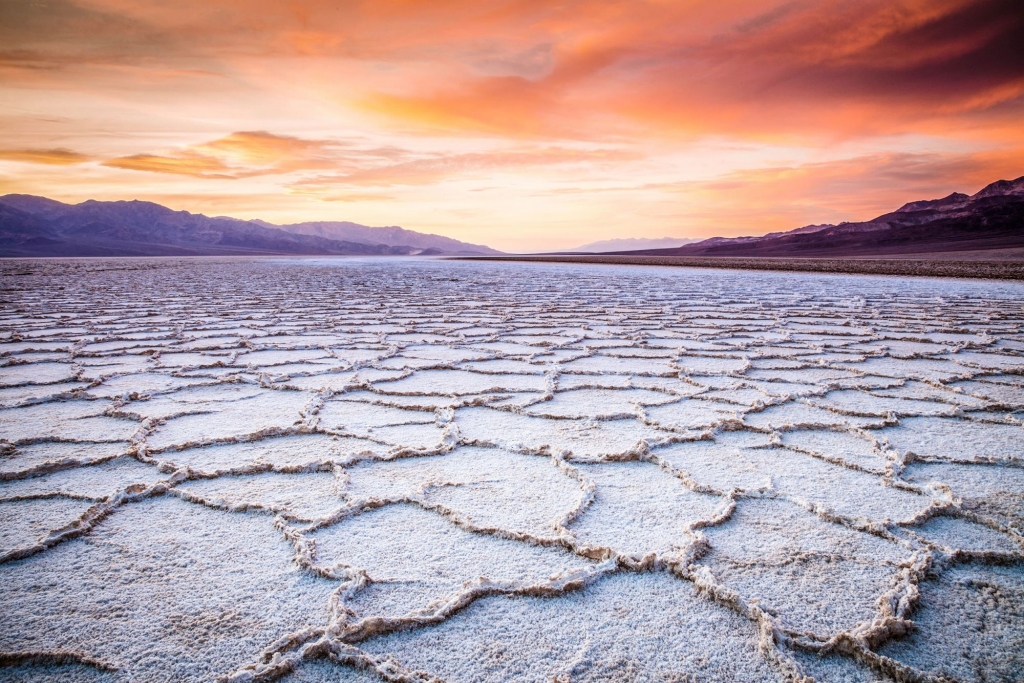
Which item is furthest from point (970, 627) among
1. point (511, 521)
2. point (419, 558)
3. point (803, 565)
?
point (419, 558)

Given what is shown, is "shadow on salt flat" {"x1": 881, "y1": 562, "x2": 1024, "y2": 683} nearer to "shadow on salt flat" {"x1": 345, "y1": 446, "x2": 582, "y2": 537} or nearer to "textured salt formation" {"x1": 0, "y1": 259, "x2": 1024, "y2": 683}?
"textured salt formation" {"x1": 0, "y1": 259, "x2": 1024, "y2": 683}

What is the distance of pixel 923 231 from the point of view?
44.7 meters

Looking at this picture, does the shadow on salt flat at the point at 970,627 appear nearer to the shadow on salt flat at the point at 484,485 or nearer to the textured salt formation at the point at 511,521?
the textured salt formation at the point at 511,521

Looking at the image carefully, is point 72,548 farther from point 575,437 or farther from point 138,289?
point 138,289

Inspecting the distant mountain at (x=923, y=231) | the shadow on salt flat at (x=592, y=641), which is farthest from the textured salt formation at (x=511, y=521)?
the distant mountain at (x=923, y=231)

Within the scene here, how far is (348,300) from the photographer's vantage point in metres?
6.21

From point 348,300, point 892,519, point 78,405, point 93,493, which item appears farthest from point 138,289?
point 892,519

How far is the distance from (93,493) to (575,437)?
125cm

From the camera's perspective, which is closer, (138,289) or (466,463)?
(466,463)

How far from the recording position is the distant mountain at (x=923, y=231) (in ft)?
125

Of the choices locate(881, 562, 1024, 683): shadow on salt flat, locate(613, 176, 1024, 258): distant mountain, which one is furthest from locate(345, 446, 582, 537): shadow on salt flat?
locate(613, 176, 1024, 258): distant mountain

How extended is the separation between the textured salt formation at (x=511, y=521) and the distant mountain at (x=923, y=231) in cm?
3852

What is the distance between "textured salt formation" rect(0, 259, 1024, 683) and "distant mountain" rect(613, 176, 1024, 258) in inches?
1517

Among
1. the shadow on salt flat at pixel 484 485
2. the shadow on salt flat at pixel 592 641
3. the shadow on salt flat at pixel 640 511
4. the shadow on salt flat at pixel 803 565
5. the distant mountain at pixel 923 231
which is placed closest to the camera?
the shadow on salt flat at pixel 592 641
